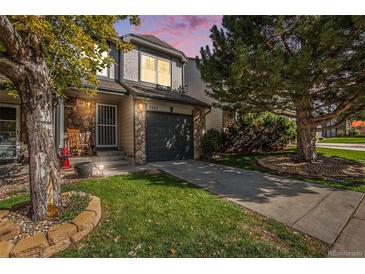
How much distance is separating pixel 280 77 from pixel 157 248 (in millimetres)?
5329

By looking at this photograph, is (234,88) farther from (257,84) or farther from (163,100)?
(163,100)

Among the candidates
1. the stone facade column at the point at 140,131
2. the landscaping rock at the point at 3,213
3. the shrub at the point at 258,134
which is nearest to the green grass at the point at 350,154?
the shrub at the point at 258,134

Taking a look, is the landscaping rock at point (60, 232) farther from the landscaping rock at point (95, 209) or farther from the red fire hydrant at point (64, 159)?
the red fire hydrant at point (64, 159)

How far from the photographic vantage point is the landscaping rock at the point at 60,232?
2.36m

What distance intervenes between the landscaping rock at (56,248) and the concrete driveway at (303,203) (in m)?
3.15

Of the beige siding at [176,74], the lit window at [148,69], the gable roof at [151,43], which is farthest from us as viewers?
the beige siding at [176,74]

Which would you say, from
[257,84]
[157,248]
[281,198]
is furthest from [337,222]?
[257,84]

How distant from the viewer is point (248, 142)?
11367 mm

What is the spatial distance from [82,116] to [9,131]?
262 cm

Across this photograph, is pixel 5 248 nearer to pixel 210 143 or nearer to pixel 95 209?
pixel 95 209

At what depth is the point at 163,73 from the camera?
1004 cm

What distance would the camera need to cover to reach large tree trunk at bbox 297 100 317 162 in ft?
23.7

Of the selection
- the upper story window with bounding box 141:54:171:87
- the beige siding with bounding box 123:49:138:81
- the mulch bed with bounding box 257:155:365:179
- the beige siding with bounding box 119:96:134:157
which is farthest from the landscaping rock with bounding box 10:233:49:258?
the upper story window with bounding box 141:54:171:87

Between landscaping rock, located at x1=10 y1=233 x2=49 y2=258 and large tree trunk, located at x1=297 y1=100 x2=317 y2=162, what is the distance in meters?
8.52
